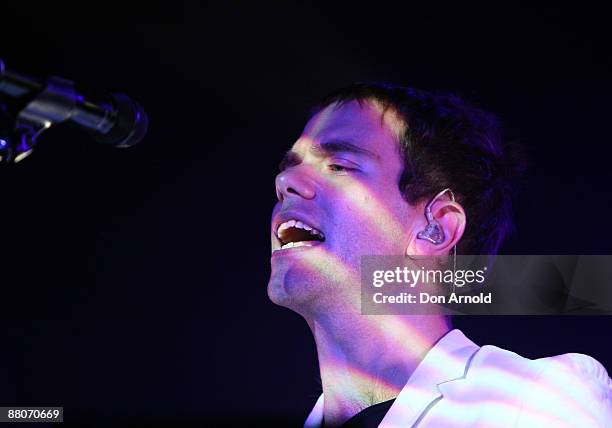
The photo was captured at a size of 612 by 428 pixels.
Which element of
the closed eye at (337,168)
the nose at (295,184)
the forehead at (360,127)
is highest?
the forehead at (360,127)

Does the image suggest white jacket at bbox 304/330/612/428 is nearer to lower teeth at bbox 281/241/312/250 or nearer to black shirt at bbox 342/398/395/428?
black shirt at bbox 342/398/395/428

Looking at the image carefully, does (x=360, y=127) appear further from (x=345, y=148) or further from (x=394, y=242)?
(x=394, y=242)

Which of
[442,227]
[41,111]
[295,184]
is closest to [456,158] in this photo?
[442,227]

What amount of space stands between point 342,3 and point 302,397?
128 cm

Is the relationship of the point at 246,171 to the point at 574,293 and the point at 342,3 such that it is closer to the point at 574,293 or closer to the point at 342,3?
the point at 342,3

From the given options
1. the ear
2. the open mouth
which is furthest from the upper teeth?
the ear

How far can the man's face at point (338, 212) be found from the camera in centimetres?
184

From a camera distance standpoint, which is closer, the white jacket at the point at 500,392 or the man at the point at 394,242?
the white jacket at the point at 500,392

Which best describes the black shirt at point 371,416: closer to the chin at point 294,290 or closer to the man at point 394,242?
the man at point 394,242

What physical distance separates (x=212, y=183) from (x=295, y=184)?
58 centimetres

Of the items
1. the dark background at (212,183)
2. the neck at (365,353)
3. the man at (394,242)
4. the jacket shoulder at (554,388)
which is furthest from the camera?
the dark background at (212,183)

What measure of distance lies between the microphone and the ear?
2.92 ft

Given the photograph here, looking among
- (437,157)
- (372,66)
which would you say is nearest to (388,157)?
(437,157)

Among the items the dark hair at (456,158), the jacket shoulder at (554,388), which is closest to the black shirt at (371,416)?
the jacket shoulder at (554,388)
